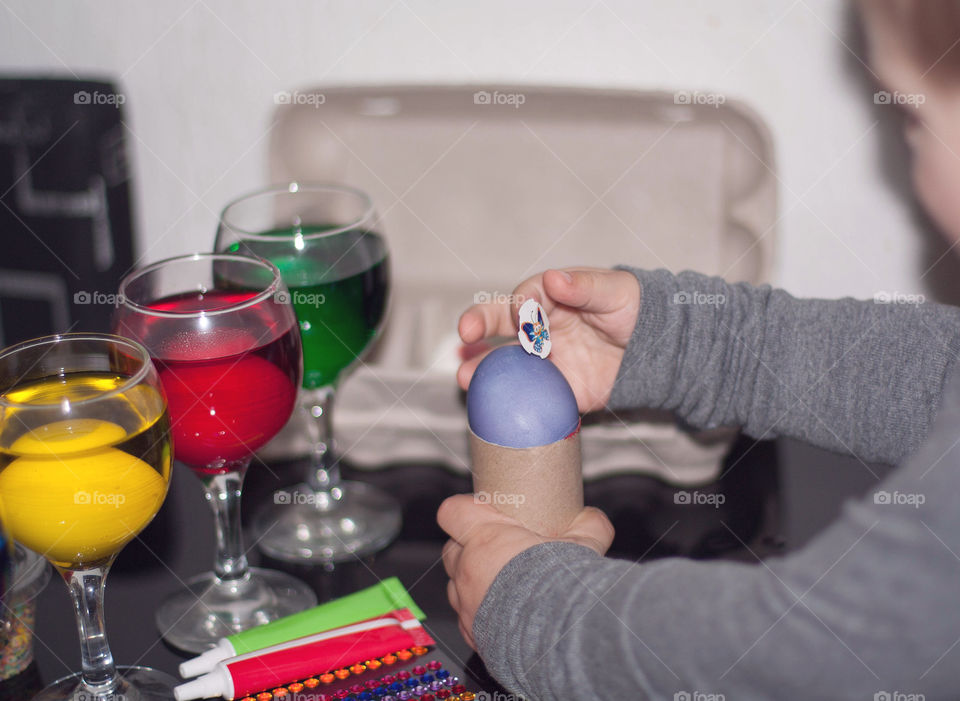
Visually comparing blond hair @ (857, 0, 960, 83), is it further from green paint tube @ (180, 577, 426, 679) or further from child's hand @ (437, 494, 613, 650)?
green paint tube @ (180, 577, 426, 679)

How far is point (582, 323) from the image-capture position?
0.86m

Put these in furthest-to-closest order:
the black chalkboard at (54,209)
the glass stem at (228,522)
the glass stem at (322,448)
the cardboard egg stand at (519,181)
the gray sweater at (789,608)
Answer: the black chalkboard at (54,209) < the cardboard egg stand at (519,181) < the glass stem at (322,448) < the glass stem at (228,522) < the gray sweater at (789,608)

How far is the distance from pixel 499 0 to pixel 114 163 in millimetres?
505

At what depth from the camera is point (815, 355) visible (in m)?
0.83

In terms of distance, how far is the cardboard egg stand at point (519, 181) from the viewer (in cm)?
100

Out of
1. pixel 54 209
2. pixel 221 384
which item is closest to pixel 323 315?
pixel 221 384

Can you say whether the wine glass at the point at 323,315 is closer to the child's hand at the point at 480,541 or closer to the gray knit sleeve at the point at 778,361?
the child's hand at the point at 480,541

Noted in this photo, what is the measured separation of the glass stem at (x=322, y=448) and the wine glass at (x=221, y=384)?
11cm

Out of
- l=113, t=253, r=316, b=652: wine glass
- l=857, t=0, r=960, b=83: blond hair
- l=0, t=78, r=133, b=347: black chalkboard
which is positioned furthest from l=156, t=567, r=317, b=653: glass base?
l=857, t=0, r=960, b=83: blond hair

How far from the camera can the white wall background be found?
1058 mm

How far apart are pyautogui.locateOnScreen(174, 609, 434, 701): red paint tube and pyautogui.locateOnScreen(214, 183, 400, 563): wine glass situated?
0.12 metres

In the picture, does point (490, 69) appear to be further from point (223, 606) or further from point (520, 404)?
point (223, 606)

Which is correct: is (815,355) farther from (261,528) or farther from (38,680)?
(38,680)

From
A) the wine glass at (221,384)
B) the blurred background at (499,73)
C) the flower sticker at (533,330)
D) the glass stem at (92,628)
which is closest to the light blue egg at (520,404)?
the flower sticker at (533,330)
